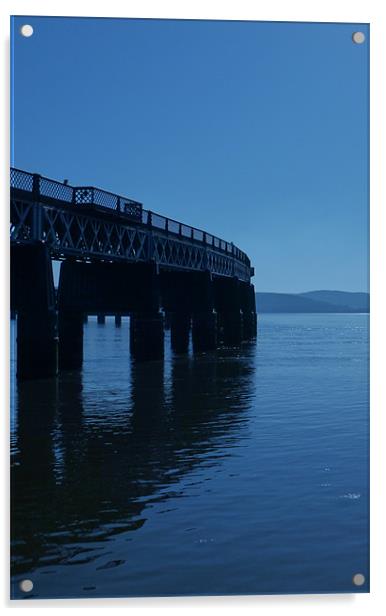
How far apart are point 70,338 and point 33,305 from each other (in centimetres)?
1304

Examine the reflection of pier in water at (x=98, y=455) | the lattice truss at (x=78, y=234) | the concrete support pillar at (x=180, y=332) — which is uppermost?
the lattice truss at (x=78, y=234)

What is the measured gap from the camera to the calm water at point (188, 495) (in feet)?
37.9

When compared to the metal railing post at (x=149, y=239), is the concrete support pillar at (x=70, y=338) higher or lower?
lower

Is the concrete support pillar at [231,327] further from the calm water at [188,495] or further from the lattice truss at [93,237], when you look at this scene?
the calm water at [188,495]

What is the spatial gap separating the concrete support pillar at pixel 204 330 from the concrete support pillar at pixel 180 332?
0.91 metres

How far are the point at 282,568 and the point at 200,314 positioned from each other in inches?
2186

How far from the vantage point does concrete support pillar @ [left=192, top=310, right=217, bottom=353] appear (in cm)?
6719

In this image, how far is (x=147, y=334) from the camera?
170ft

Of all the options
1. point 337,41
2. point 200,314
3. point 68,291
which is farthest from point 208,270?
point 337,41

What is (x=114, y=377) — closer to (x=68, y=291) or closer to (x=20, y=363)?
(x=68, y=291)

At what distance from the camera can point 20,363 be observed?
35188 millimetres

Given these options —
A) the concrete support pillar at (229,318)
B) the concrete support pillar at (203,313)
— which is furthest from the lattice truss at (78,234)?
the concrete support pillar at (229,318)

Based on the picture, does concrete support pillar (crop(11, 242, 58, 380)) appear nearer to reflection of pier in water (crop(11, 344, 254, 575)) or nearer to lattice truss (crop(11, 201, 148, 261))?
lattice truss (crop(11, 201, 148, 261))
